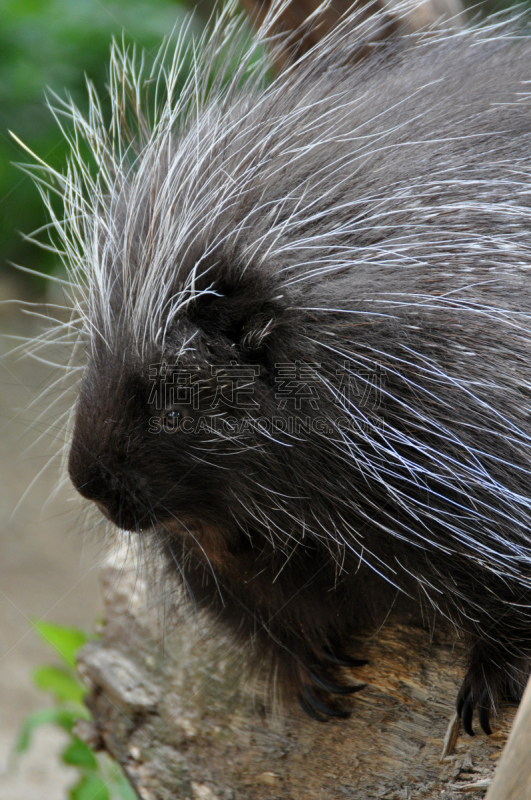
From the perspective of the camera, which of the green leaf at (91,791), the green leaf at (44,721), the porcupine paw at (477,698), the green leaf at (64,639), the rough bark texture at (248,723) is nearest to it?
the porcupine paw at (477,698)

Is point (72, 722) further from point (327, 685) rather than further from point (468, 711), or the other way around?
point (468, 711)

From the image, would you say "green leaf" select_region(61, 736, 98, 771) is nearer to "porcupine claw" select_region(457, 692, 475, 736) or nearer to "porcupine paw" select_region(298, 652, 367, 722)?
"porcupine paw" select_region(298, 652, 367, 722)

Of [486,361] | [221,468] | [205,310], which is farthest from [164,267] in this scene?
[486,361]

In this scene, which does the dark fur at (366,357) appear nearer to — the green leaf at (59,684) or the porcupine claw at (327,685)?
the porcupine claw at (327,685)

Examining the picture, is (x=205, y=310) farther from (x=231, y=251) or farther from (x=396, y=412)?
(x=396, y=412)

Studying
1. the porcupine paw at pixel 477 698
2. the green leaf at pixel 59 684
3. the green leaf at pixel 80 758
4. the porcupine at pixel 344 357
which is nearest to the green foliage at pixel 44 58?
the green leaf at pixel 59 684

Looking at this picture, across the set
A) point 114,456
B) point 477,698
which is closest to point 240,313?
point 114,456
